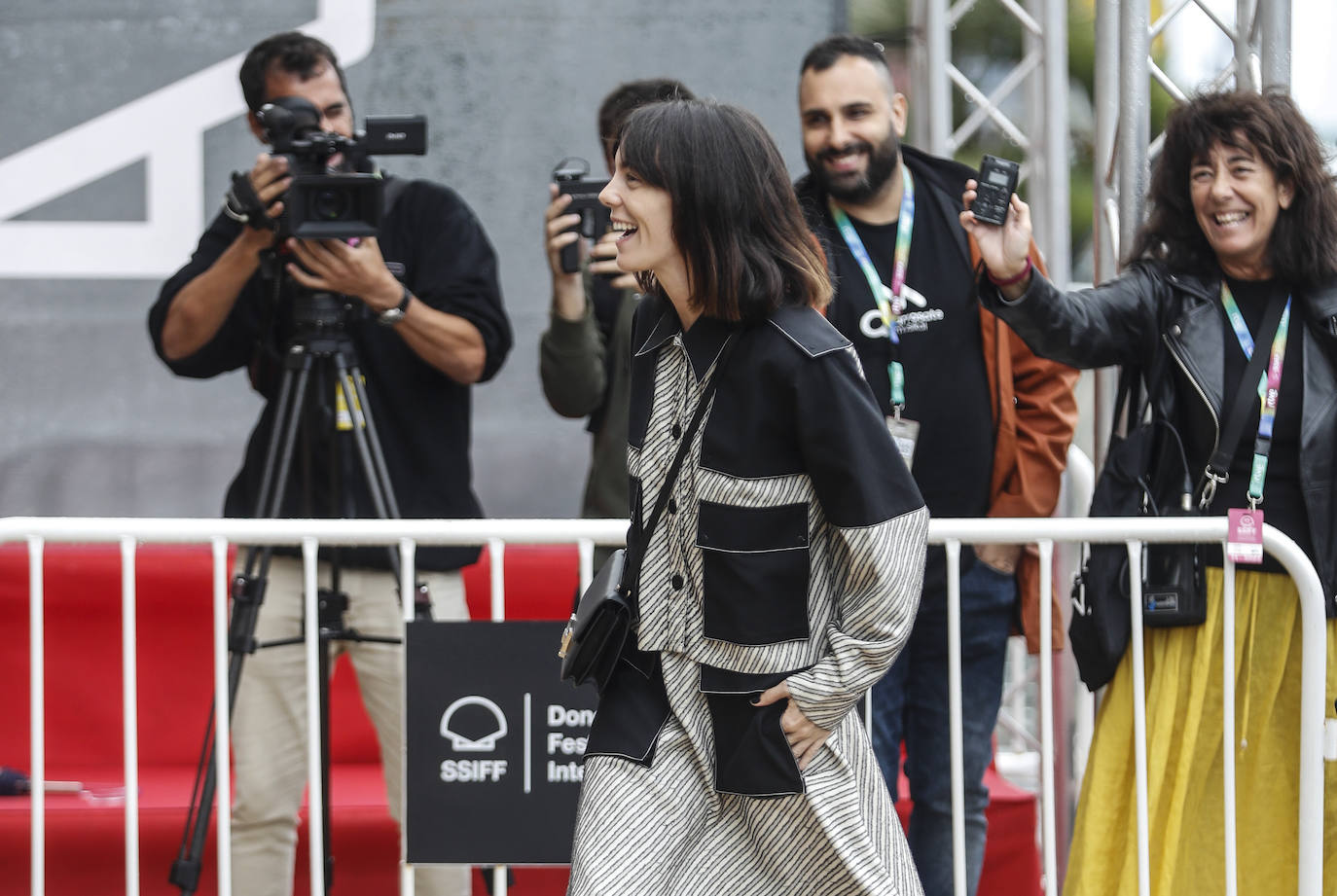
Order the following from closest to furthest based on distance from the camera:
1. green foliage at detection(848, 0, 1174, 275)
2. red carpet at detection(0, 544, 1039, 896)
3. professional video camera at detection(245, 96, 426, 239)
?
professional video camera at detection(245, 96, 426, 239) → red carpet at detection(0, 544, 1039, 896) → green foliage at detection(848, 0, 1174, 275)

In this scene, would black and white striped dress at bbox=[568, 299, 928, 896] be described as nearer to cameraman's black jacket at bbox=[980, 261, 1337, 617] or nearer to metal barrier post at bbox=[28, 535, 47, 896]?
cameraman's black jacket at bbox=[980, 261, 1337, 617]

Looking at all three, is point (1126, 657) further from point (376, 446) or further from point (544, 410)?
point (544, 410)

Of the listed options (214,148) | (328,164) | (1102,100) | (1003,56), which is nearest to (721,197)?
(328,164)

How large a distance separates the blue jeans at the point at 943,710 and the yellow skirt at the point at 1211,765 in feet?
1.08

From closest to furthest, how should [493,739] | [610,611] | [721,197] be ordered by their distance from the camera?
1. [721,197]
2. [610,611]
3. [493,739]

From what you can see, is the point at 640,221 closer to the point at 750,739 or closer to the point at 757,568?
the point at 757,568

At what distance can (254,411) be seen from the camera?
5.92 metres

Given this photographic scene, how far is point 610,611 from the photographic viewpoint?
241 cm

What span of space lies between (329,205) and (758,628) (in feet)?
5.18

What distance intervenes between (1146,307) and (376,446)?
167 cm

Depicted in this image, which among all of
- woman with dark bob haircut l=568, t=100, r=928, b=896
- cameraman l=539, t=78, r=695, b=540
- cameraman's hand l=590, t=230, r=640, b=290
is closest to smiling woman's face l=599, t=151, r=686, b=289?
woman with dark bob haircut l=568, t=100, r=928, b=896

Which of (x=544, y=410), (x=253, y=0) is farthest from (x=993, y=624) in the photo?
(x=253, y=0)

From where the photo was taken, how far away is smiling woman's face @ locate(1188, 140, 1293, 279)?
330 centimetres

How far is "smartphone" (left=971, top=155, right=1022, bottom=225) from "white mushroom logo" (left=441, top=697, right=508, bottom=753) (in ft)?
4.56
